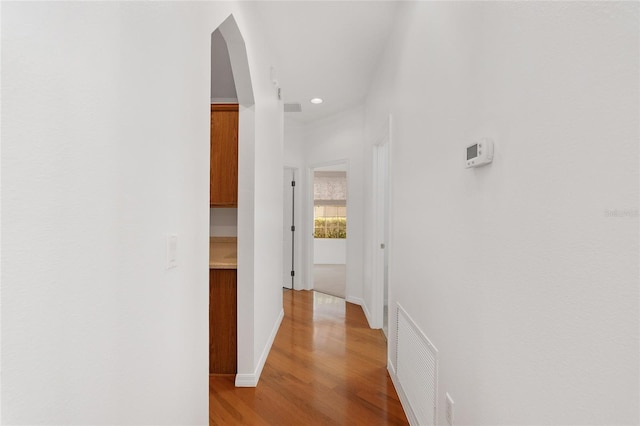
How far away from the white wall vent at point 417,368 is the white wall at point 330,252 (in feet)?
19.3

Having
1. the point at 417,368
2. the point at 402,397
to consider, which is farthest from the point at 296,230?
the point at 417,368

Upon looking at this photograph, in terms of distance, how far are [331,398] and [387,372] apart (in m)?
0.59

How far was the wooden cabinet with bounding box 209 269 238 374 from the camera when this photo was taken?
8.26ft

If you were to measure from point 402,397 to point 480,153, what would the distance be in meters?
1.76

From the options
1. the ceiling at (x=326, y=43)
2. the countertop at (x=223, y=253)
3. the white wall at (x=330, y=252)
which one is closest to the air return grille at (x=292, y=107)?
the ceiling at (x=326, y=43)

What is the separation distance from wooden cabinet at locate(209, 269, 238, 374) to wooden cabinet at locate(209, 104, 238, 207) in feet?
2.04

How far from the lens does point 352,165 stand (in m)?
4.64

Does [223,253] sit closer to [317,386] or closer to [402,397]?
[317,386]

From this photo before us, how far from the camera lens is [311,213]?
5.36m

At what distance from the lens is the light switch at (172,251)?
1088 mm

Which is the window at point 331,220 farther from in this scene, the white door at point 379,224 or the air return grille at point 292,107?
the white door at point 379,224

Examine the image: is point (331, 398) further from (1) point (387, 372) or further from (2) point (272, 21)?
(2) point (272, 21)

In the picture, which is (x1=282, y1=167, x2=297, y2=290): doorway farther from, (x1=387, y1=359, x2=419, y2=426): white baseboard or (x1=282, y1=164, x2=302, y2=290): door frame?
(x1=387, y1=359, x2=419, y2=426): white baseboard

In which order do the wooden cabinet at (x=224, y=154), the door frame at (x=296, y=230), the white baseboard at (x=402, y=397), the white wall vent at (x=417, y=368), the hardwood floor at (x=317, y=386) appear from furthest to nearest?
the door frame at (x=296, y=230), the wooden cabinet at (x=224, y=154), the hardwood floor at (x=317, y=386), the white baseboard at (x=402, y=397), the white wall vent at (x=417, y=368)
